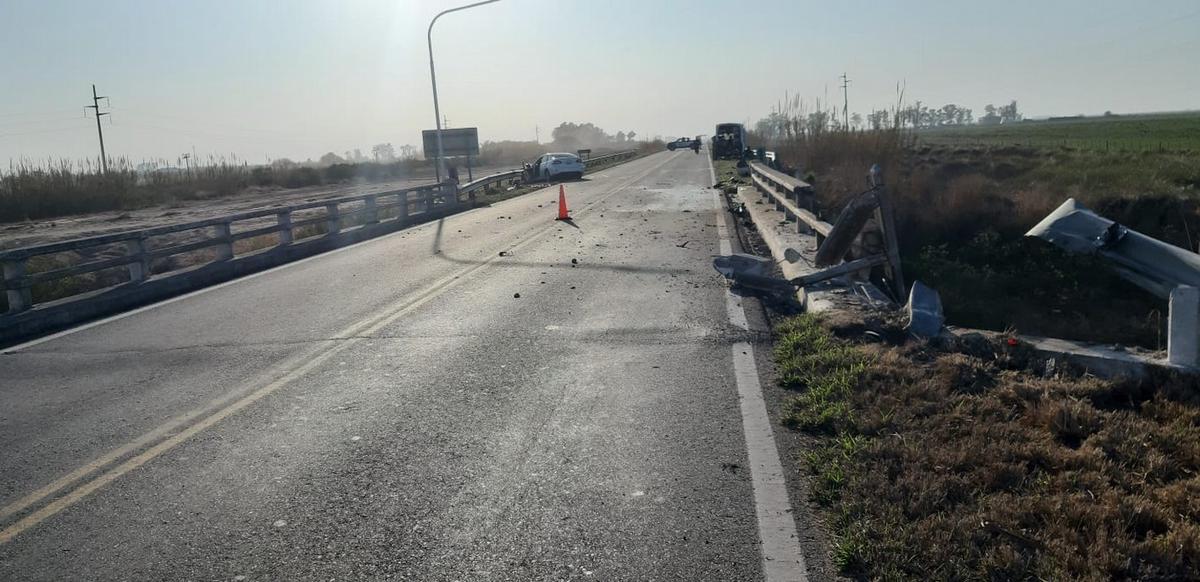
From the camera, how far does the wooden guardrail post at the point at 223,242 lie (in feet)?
49.2

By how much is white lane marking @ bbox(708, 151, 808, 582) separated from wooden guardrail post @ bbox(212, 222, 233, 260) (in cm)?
1043

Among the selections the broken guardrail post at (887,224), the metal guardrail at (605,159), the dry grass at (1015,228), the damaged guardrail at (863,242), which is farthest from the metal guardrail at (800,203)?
the metal guardrail at (605,159)

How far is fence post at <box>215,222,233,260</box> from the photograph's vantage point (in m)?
15.0

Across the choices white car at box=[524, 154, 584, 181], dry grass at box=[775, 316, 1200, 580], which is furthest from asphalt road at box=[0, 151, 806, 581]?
white car at box=[524, 154, 584, 181]

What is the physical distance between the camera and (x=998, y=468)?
470cm

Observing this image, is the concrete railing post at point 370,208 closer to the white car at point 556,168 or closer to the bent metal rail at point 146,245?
the bent metal rail at point 146,245

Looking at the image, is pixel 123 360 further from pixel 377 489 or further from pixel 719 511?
pixel 719 511

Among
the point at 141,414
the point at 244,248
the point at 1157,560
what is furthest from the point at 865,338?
the point at 244,248

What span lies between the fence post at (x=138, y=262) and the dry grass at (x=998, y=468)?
1017cm

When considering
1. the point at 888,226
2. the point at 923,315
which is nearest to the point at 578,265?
the point at 888,226

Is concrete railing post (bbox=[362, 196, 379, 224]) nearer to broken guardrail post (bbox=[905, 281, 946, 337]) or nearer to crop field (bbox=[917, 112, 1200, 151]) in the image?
crop field (bbox=[917, 112, 1200, 151])

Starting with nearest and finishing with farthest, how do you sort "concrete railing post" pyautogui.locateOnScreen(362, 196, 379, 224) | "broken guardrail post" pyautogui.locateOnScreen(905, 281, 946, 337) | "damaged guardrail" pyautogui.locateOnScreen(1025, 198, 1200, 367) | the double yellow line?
the double yellow line
"damaged guardrail" pyautogui.locateOnScreen(1025, 198, 1200, 367)
"broken guardrail post" pyautogui.locateOnScreen(905, 281, 946, 337)
"concrete railing post" pyautogui.locateOnScreen(362, 196, 379, 224)

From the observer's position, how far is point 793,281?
404 inches

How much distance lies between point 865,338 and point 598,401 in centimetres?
264
